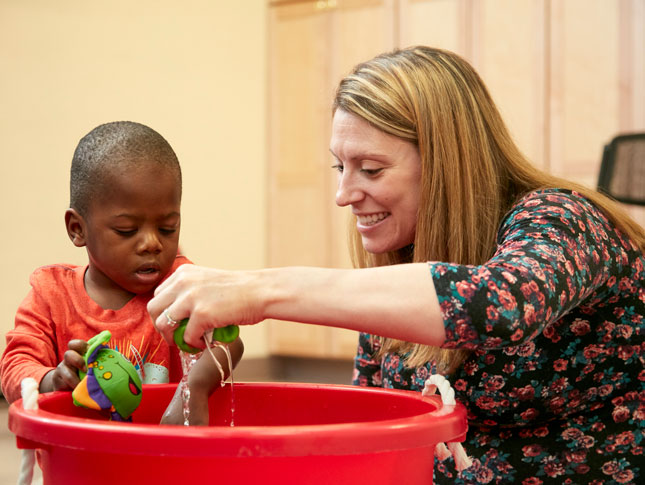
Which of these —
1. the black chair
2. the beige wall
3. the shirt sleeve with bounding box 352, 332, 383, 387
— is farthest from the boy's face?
the beige wall

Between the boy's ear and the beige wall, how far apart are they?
209 cm

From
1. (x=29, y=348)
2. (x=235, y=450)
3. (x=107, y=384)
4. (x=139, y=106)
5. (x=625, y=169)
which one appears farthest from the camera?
(x=139, y=106)

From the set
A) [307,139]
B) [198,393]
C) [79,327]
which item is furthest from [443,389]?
[307,139]

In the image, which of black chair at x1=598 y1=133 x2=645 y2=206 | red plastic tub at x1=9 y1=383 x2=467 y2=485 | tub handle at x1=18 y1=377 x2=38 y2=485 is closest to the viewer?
red plastic tub at x1=9 y1=383 x2=467 y2=485

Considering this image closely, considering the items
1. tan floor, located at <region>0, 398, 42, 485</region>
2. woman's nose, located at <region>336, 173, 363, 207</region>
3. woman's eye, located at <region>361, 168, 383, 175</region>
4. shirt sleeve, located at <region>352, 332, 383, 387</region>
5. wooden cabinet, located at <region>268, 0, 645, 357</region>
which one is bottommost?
tan floor, located at <region>0, 398, 42, 485</region>

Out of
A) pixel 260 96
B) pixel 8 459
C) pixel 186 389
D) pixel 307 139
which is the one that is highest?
pixel 260 96

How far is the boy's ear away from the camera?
1.13 meters

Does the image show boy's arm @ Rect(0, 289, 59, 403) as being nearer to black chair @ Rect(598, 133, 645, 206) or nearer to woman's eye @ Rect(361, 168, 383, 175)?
woman's eye @ Rect(361, 168, 383, 175)

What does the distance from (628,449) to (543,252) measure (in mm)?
449

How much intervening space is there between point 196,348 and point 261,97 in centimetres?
370

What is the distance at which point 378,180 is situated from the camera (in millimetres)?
1188

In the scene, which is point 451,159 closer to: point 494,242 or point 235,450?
point 494,242

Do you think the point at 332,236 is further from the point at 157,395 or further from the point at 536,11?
the point at 157,395

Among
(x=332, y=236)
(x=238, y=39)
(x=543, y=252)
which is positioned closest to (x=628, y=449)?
(x=543, y=252)
